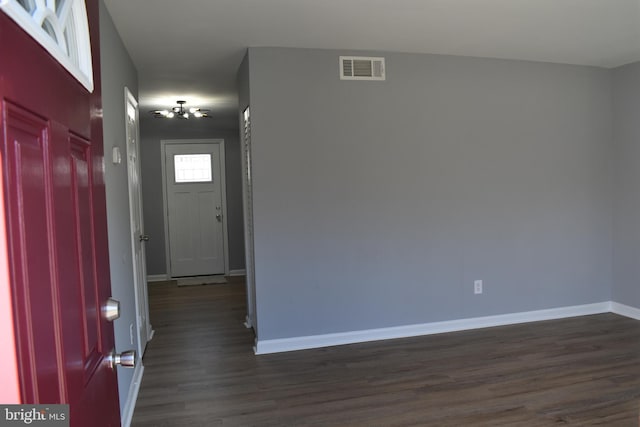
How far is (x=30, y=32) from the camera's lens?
0.69 metres

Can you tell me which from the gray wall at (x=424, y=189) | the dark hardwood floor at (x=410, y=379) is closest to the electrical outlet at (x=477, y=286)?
the gray wall at (x=424, y=189)

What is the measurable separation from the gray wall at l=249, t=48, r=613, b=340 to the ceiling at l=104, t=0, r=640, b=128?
27 centimetres

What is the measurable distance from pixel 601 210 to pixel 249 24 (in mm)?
3848

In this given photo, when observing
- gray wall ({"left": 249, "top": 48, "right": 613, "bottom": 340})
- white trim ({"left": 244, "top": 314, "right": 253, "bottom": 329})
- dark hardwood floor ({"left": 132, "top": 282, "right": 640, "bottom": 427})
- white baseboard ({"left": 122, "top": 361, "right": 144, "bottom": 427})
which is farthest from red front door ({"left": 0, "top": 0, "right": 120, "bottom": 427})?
white trim ({"left": 244, "top": 314, "right": 253, "bottom": 329})

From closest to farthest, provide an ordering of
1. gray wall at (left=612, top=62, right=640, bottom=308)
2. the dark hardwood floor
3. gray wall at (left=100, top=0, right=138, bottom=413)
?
gray wall at (left=100, top=0, right=138, bottom=413), the dark hardwood floor, gray wall at (left=612, top=62, right=640, bottom=308)

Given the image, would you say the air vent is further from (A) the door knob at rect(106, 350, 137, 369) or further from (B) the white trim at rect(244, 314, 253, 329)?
(A) the door knob at rect(106, 350, 137, 369)

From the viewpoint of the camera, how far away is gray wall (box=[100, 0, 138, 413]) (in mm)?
2572

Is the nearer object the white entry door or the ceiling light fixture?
the ceiling light fixture

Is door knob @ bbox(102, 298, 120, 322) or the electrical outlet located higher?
door knob @ bbox(102, 298, 120, 322)

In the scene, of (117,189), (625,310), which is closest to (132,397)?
(117,189)

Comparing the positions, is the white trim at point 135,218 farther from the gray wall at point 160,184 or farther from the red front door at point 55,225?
the gray wall at point 160,184

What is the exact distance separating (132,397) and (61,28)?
261 cm

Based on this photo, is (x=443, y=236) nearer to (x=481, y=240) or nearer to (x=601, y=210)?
(x=481, y=240)

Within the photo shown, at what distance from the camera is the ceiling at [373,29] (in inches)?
110
